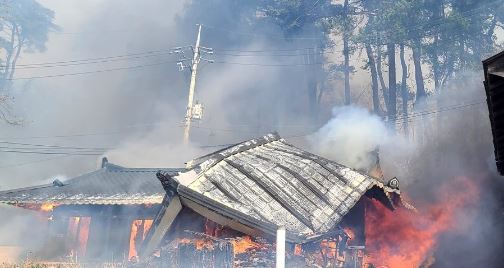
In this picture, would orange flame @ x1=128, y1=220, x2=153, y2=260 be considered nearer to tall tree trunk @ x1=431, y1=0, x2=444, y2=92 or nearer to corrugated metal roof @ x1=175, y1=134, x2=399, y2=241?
corrugated metal roof @ x1=175, y1=134, x2=399, y2=241

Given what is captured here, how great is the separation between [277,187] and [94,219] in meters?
12.8

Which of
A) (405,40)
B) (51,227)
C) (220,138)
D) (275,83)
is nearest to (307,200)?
(51,227)

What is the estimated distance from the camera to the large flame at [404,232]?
12.1 metres

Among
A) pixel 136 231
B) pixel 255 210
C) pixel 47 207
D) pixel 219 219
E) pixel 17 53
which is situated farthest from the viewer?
pixel 17 53

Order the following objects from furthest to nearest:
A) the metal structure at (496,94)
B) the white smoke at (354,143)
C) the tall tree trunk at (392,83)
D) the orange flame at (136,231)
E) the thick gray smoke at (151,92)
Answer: the thick gray smoke at (151,92), the tall tree trunk at (392,83), the orange flame at (136,231), the white smoke at (354,143), the metal structure at (496,94)

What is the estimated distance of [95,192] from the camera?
19031 mm

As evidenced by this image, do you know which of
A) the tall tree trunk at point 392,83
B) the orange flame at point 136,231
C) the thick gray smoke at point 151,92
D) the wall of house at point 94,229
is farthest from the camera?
the thick gray smoke at point 151,92

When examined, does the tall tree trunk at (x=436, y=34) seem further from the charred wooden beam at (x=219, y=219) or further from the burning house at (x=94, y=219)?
the charred wooden beam at (x=219, y=219)

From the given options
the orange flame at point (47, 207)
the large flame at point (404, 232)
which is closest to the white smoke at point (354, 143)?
the large flame at point (404, 232)

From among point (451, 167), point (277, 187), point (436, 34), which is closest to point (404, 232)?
point (451, 167)

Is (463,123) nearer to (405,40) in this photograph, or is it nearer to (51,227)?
(405,40)

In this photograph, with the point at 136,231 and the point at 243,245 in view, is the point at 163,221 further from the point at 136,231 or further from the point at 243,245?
the point at 136,231

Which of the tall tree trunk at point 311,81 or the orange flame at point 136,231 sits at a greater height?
the tall tree trunk at point 311,81

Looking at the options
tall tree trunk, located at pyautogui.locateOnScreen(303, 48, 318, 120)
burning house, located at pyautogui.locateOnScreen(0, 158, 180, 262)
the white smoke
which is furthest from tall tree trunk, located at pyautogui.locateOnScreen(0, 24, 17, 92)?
the white smoke
